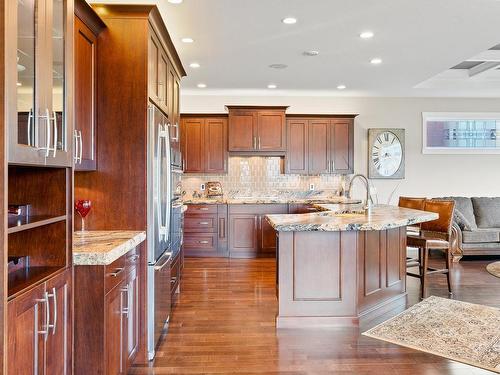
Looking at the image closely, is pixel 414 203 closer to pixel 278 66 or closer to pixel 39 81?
pixel 278 66

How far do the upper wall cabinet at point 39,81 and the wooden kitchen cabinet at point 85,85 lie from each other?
58 centimetres

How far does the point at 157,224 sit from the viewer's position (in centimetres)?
297

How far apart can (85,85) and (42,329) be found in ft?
5.02

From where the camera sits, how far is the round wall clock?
7.34 meters

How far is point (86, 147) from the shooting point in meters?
2.61

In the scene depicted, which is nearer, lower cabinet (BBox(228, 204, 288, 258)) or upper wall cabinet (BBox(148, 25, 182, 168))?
upper wall cabinet (BBox(148, 25, 182, 168))

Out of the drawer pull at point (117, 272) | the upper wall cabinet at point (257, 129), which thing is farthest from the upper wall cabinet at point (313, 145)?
the drawer pull at point (117, 272)

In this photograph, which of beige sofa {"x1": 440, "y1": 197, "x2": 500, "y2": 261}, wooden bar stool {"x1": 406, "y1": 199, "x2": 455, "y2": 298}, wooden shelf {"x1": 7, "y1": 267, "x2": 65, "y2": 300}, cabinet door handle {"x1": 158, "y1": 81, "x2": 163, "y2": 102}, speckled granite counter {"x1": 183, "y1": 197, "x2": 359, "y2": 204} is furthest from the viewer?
speckled granite counter {"x1": 183, "y1": 197, "x2": 359, "y2": 204}

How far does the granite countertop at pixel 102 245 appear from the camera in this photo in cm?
206

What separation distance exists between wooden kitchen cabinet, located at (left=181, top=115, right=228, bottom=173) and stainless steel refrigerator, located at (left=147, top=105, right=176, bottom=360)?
3.50m

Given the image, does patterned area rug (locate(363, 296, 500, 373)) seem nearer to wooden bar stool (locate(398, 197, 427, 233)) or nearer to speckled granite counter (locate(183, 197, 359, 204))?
wooden bar stool (locate(398, 197, 427, 233))

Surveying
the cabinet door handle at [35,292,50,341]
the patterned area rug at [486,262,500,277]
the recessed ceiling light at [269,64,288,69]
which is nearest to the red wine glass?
the cabinet door handle at [35,292,50,341]

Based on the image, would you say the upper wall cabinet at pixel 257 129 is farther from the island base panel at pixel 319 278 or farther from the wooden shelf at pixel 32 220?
the wooden shelf at pixel 32 220

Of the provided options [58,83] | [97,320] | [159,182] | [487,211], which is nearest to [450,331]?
[159,182]
